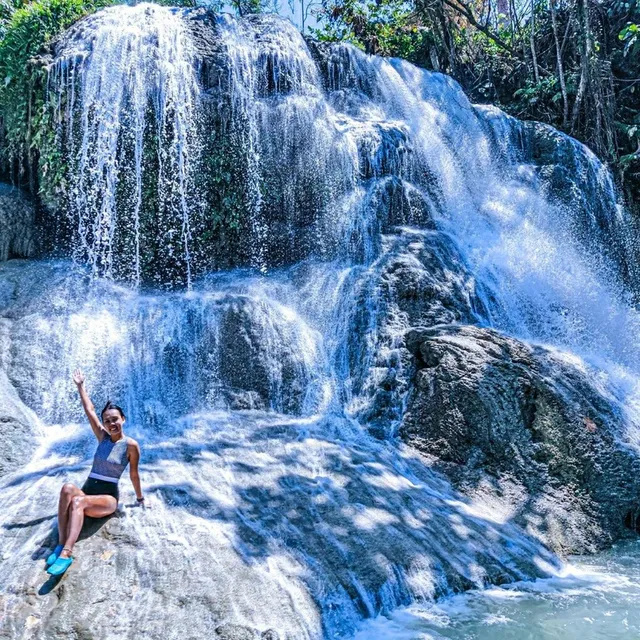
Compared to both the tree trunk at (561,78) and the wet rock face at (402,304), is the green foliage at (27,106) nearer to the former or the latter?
the wet rock face at (402,304)

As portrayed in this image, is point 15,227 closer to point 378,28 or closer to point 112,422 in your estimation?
point 112,422

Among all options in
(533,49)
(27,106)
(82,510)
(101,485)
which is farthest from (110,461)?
(533,49)

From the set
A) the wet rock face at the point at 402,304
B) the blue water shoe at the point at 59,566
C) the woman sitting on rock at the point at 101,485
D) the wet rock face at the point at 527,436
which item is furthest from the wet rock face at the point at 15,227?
the blue water shoe at the point at 59,566

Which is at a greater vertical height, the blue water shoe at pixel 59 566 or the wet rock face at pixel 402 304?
the wet rock face at pixel 402 304

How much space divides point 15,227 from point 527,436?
329 inches

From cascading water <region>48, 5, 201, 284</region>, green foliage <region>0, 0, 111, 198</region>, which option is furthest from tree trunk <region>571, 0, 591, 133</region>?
green foliage <region>0, 0, 111, 198</region>

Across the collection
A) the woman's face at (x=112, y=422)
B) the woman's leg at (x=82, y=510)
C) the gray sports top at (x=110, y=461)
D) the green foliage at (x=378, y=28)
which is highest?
the green foliage at (x=378, y=28)

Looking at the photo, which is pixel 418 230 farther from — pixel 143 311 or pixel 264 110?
pixel 143 311

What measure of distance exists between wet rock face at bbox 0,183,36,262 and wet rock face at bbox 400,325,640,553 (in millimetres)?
6760

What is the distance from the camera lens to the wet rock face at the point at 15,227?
31.9 feet

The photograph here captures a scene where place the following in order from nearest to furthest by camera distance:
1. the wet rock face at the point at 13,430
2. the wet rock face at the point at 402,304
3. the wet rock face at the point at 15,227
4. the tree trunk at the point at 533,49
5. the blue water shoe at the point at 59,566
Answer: the blue water shoe at the point at 59,566 → the wet rock face at the point at 13,430 → the wet rock face at the point at 402,304 → the wet rock face at the point at 15,227 → the tree trunk at the point at 533,49

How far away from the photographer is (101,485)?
4344 mm

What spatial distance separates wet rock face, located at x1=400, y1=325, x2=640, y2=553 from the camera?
6137 millimetres

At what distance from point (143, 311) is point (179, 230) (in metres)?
2.81
